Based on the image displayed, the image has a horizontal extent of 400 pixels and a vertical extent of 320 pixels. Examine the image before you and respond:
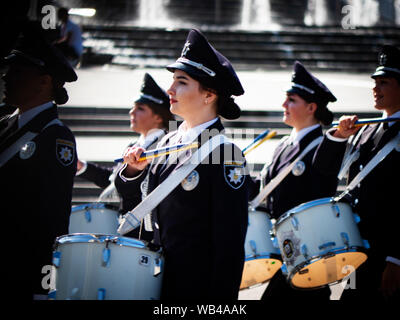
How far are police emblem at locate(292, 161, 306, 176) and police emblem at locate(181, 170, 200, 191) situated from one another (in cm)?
169

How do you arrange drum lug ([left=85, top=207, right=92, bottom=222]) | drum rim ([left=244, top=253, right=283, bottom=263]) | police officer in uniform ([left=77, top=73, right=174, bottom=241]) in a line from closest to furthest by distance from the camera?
drum rim ([left=244, top=253, right=283, bottom=263]) → drum lug ([left=85, top=207, right=92, bottom=222]) → police officer in uniform ([left=77, top=73, right=174, bottom=241])

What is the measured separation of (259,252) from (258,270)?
0.23 metres

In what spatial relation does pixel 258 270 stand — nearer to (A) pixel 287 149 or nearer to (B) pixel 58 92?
(A) pixel 287 149

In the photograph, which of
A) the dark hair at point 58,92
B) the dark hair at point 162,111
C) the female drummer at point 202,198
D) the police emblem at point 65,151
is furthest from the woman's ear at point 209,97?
the dark hair at point 162,111

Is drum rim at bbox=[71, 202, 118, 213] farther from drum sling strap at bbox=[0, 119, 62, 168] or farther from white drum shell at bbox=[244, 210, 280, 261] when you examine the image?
drum sling strap at bbox=[0, 119, 62, 168]

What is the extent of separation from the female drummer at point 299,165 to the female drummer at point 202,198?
4.56 ft

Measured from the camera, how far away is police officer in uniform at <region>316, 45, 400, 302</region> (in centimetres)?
287

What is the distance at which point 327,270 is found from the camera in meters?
3.18

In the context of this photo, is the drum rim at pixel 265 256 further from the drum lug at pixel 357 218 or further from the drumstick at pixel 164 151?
the drumstick at pixel 164 151

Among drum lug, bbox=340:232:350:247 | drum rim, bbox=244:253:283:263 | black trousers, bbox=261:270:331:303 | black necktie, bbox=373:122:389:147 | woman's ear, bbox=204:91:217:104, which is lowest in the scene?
black trousers, bbox=261:270:331:303

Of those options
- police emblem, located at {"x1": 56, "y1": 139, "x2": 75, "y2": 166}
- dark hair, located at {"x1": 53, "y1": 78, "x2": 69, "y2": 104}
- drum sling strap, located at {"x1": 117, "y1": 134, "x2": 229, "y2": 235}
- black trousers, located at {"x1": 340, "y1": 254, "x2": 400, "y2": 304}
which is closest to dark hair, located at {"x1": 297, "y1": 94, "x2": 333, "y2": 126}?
black trousers, located at {"x1": 340, "y1": 254, "x2": 400, "y2": 304}

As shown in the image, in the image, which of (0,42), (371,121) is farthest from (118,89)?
(371,121)

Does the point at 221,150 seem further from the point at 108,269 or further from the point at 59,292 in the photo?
the point at 59,292

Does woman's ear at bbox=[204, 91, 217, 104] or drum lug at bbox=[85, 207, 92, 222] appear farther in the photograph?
drum lug at bbox=[85, 207, 92, 222]
